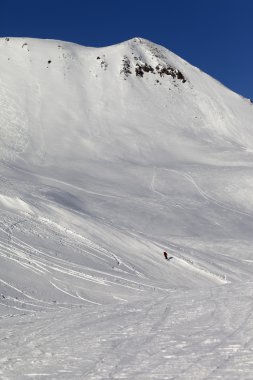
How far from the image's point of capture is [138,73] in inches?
4343

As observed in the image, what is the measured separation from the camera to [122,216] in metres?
43.8

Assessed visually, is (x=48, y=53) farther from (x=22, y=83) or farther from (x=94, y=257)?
(x=94, y=257)

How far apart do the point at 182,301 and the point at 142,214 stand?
3174 cm

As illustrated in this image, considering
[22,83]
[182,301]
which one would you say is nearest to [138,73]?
[22,83]

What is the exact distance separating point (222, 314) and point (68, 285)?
38.0ft

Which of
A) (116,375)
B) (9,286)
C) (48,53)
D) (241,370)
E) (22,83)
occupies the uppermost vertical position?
(48,53)

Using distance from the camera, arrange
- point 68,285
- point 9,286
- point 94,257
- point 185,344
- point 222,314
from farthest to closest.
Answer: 1. point 94,257
2. point 68,285
3. point 9,286
4. point 222,314
5. point 185,344

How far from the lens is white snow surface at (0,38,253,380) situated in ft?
30.5

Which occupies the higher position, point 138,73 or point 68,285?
point 138,73

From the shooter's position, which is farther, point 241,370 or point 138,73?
point 138,73

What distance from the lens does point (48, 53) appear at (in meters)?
108

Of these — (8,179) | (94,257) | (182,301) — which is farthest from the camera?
(8,179)

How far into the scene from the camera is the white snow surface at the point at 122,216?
9.28 metres

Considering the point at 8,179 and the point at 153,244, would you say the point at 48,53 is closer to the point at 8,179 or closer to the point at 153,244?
the point at 8,179
